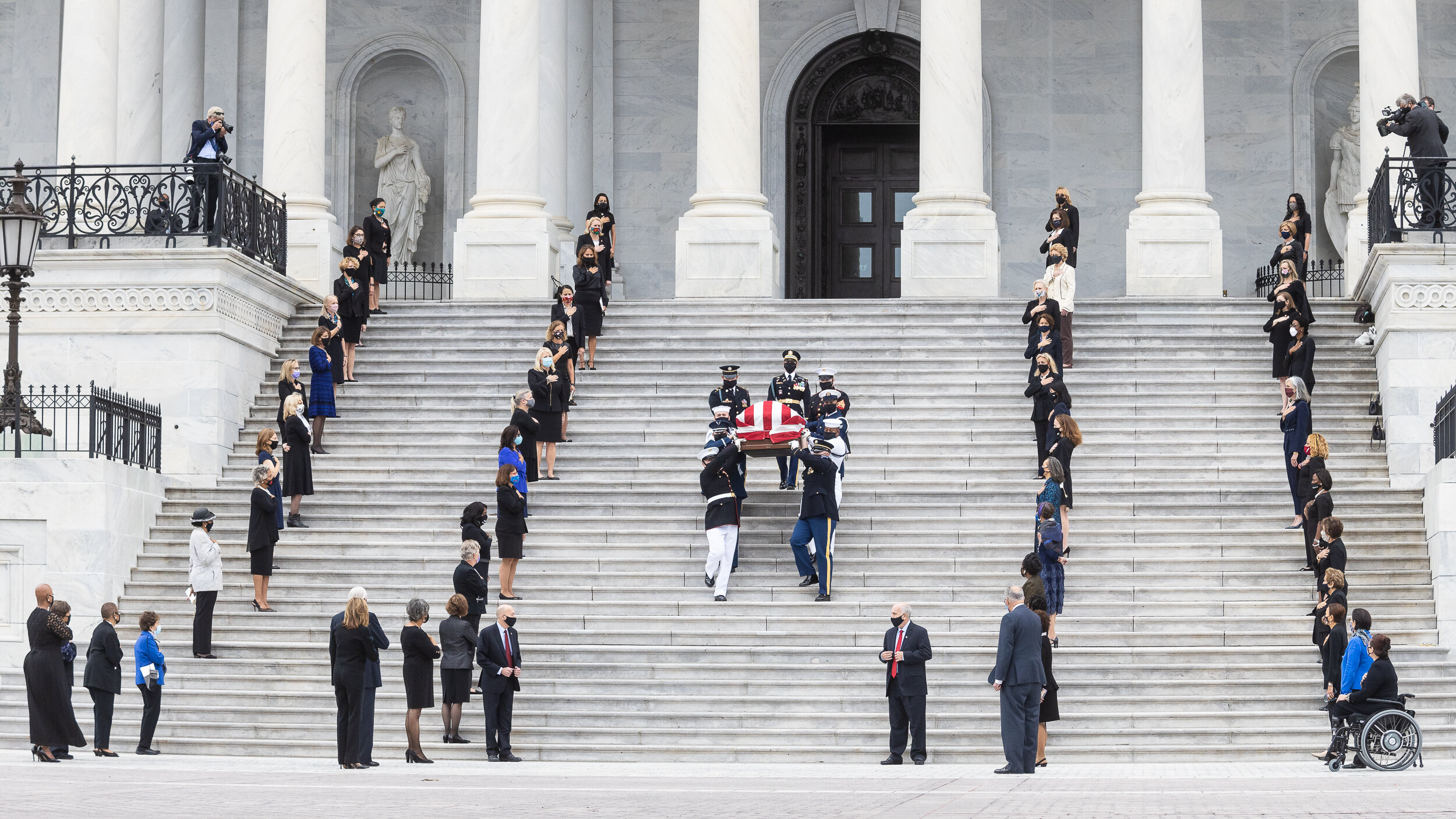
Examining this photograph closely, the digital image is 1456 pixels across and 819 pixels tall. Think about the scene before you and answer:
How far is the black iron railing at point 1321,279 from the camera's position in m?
35.2

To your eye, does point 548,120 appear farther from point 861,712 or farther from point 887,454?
point 861,712

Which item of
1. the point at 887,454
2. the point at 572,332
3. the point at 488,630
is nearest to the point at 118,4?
the point at 572,332

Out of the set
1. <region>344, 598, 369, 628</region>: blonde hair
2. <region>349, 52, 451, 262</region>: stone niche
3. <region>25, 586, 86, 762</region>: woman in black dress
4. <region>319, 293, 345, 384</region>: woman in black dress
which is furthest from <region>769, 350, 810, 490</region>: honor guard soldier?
<region>349, 52, 451, 262</region>: stone niche

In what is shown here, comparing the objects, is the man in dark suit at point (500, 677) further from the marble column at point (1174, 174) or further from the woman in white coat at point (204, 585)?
the marble column at point (1174, 174)

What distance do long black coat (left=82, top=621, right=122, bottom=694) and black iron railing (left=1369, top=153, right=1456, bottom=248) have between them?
1647 cm

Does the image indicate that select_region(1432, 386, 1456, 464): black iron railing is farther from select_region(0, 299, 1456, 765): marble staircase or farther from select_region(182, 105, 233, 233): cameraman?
select_region(182, 105, 233, 233): cameraman

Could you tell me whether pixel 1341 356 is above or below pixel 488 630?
above

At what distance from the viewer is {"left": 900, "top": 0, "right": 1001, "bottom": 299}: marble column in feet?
101

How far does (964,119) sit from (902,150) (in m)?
8.21

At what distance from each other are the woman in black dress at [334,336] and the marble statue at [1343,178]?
729 inches

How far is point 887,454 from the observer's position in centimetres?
2481

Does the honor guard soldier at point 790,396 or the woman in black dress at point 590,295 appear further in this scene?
the woman in black dress at point 590,295

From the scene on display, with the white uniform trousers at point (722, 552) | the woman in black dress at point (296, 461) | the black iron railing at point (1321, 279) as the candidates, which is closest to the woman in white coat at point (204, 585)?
the woman in black dress at point (296, 461)

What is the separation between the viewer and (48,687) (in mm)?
18094
